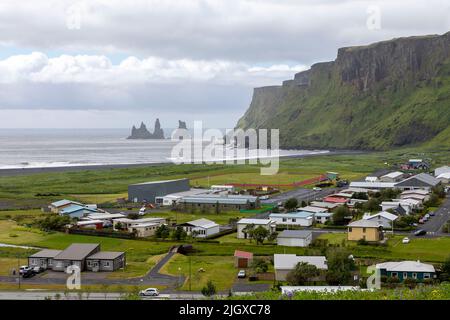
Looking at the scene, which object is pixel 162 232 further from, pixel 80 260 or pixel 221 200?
pixel 221 200

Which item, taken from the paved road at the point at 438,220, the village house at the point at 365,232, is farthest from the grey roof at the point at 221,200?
the village house at the point at 365,232

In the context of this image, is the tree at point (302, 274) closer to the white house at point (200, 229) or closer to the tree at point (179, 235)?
the tree at point (179, 235)

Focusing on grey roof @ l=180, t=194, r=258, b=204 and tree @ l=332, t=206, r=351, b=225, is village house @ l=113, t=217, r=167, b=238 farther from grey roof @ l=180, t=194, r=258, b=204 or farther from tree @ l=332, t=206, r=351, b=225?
tree @ l=332, t=206, r=351, b=225

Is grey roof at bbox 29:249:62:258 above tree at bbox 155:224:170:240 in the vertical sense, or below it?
above

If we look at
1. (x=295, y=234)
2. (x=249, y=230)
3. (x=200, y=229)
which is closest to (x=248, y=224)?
(x=249, y=230)

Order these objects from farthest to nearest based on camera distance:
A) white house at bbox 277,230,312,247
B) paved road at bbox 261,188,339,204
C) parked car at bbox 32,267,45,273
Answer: paved road at bbox 261,188,339,204, white house at bbox 277,230,312,247, parked car at bbox 32,267,45,273

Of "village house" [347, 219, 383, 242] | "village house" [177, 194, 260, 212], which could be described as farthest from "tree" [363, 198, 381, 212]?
"village house" [347, 219, 383, 242]
